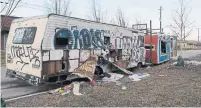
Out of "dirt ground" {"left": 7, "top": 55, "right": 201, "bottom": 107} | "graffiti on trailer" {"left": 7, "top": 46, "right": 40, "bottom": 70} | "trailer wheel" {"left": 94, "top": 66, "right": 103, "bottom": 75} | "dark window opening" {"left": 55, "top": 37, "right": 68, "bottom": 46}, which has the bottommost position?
"dirt ground" {"left": 7, "top": 55, "right": 201, "bottom": 107}

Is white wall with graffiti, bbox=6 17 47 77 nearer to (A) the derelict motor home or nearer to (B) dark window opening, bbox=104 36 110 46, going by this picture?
(A) the derelict motor home

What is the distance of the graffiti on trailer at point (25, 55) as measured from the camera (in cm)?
879

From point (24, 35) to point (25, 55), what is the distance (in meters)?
0.78

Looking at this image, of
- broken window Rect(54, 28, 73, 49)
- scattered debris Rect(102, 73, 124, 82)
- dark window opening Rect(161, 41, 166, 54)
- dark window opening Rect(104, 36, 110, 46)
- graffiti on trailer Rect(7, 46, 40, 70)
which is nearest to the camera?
graffiti on trailer Rect(7, 46, 40, 70)

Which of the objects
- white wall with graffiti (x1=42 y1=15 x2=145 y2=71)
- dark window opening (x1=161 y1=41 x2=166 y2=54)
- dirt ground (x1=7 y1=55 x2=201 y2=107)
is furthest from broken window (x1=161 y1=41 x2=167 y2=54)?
dirt ground (x1=7 y1=55 x2=201 y2=107)

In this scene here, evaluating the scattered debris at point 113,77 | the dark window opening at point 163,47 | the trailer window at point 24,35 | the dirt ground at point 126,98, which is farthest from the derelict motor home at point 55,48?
the dark window opening at point 163,47

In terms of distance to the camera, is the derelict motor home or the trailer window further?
the trailer window

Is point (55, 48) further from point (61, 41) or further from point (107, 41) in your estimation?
point (107, 41)

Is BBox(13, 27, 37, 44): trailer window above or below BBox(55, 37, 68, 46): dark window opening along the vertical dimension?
above

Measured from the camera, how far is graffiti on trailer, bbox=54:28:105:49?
9.38m

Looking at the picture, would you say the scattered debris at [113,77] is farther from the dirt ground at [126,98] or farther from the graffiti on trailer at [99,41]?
the dirt ground at [126,98]

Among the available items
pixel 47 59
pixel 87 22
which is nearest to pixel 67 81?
pixel 47 59

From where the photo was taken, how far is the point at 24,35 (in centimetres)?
951

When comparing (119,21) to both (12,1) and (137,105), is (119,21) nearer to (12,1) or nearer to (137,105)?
(12,1)
